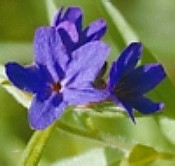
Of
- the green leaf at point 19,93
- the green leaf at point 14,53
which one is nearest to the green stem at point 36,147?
the green leaf at point 19,93

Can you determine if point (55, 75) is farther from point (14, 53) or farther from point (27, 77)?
point (14, 53)

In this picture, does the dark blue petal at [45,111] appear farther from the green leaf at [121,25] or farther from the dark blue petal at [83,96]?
the green leaf at [121,25]

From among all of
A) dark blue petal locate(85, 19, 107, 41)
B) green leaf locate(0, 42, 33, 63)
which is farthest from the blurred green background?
dark blue petal locate(85, 19, 107, 41)

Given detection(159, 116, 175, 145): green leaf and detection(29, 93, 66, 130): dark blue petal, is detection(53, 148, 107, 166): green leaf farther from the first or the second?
detection(29, 93, 66, 130): dark blue petal

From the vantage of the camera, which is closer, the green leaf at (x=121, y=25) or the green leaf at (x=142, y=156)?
the green leaf at (x=142, y=156)

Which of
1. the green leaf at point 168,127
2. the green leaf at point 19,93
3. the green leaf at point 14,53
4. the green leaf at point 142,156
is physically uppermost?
the green leaf at point 19,93

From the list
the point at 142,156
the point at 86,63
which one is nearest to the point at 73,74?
the point at 86,63
